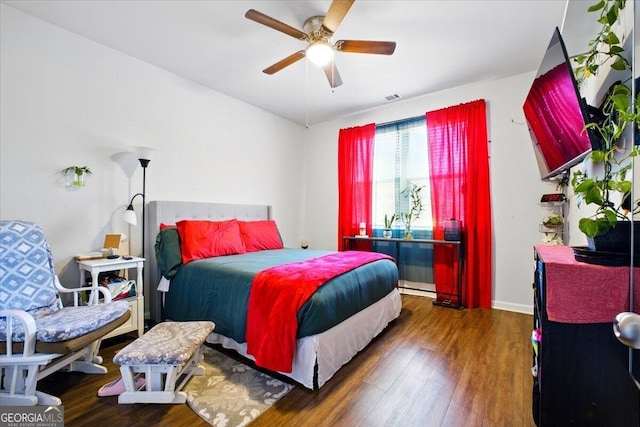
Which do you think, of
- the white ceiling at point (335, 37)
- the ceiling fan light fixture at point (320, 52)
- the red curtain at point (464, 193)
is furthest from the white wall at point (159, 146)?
the ceiling fan light fixture at point (320, 52)

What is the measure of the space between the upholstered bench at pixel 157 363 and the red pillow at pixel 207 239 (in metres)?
1.04

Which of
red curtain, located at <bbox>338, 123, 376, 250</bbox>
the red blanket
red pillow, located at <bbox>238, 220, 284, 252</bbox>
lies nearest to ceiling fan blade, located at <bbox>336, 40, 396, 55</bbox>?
the red blanket

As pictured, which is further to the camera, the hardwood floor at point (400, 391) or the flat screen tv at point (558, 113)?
the hardwood floor at point (400, 391)

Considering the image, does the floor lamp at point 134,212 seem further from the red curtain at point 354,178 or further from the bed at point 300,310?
the red curtain at point 354,178

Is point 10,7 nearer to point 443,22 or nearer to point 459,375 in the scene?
point 443,22

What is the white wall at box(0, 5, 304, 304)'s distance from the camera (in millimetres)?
2230

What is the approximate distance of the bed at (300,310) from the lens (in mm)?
1810

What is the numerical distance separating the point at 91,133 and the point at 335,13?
2506 mm

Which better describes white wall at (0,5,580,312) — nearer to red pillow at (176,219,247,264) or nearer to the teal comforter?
red pillow at (176,219,247,264)

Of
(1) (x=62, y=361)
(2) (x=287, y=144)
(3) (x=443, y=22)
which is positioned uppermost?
(3) (x=443, y=22)

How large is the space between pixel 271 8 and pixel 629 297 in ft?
9.04

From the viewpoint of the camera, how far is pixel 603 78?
149 cm

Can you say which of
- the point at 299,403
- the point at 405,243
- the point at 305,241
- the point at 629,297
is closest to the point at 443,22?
the point at 629,297

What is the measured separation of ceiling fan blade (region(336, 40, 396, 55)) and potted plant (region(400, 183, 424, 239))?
7.14ft
